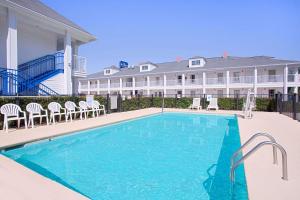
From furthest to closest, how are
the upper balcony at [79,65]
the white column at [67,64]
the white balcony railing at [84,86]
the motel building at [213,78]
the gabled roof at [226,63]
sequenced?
1. the white balcony railing at [84,86]
2. the gabled roof at [226,63]
3. the motel building at [213,78]
4. the upper balcony at [79,65]
5. the white column at [67,64]

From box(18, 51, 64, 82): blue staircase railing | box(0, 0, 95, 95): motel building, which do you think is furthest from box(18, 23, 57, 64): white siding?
box(18, 51, 64, 82): blue staircase railing

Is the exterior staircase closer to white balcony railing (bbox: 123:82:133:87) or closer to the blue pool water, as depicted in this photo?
the blue pool water

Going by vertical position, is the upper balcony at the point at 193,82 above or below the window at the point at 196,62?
below

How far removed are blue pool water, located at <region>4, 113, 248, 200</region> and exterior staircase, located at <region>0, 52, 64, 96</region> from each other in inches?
212

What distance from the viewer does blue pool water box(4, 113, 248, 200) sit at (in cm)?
371

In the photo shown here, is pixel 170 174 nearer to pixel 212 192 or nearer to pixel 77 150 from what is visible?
pixel 212 192

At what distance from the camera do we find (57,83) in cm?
1393

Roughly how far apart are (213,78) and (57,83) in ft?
74.3

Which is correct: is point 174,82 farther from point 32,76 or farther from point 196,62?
point 32,76

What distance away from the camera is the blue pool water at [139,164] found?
371 centimetres

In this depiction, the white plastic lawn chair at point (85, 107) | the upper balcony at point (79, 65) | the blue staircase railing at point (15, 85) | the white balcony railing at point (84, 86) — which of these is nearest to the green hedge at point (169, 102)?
the white plastic lawn chair at point (85, 107)

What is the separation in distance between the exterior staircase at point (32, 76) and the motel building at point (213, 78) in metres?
13.1

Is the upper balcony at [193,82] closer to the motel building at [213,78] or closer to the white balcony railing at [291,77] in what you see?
the motel building at [213,78]

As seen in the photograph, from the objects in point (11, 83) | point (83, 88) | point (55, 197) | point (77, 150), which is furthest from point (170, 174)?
point (83, 88)
